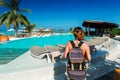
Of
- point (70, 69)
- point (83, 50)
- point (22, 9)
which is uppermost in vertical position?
point (22, 9)

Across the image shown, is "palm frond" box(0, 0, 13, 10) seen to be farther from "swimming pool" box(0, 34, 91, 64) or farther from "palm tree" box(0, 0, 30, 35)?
"swimming pool" box(0, 34, 91, 64)

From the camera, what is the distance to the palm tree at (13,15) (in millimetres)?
30516

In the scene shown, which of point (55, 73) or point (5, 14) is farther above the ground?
point (5, 14)

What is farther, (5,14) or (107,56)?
(5,14)

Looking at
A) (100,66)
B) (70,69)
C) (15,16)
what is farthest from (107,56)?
(15,16)

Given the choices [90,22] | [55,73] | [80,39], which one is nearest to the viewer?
[80,39]

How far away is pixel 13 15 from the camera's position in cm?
3072

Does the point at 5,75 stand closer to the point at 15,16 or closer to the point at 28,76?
the point at 28,76

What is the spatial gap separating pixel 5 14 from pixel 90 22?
39.0 feet

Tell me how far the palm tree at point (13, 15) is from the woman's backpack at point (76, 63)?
87.9 ft

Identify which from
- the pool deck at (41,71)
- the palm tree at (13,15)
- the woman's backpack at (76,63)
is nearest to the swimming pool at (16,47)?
the pool deck at (41,71)

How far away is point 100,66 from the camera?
702 centimetres

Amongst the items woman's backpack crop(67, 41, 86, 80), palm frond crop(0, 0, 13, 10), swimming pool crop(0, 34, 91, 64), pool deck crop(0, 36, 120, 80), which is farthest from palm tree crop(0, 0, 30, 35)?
woman's backpack crop(67, 41, 86, 80)

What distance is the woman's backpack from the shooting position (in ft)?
12.2
